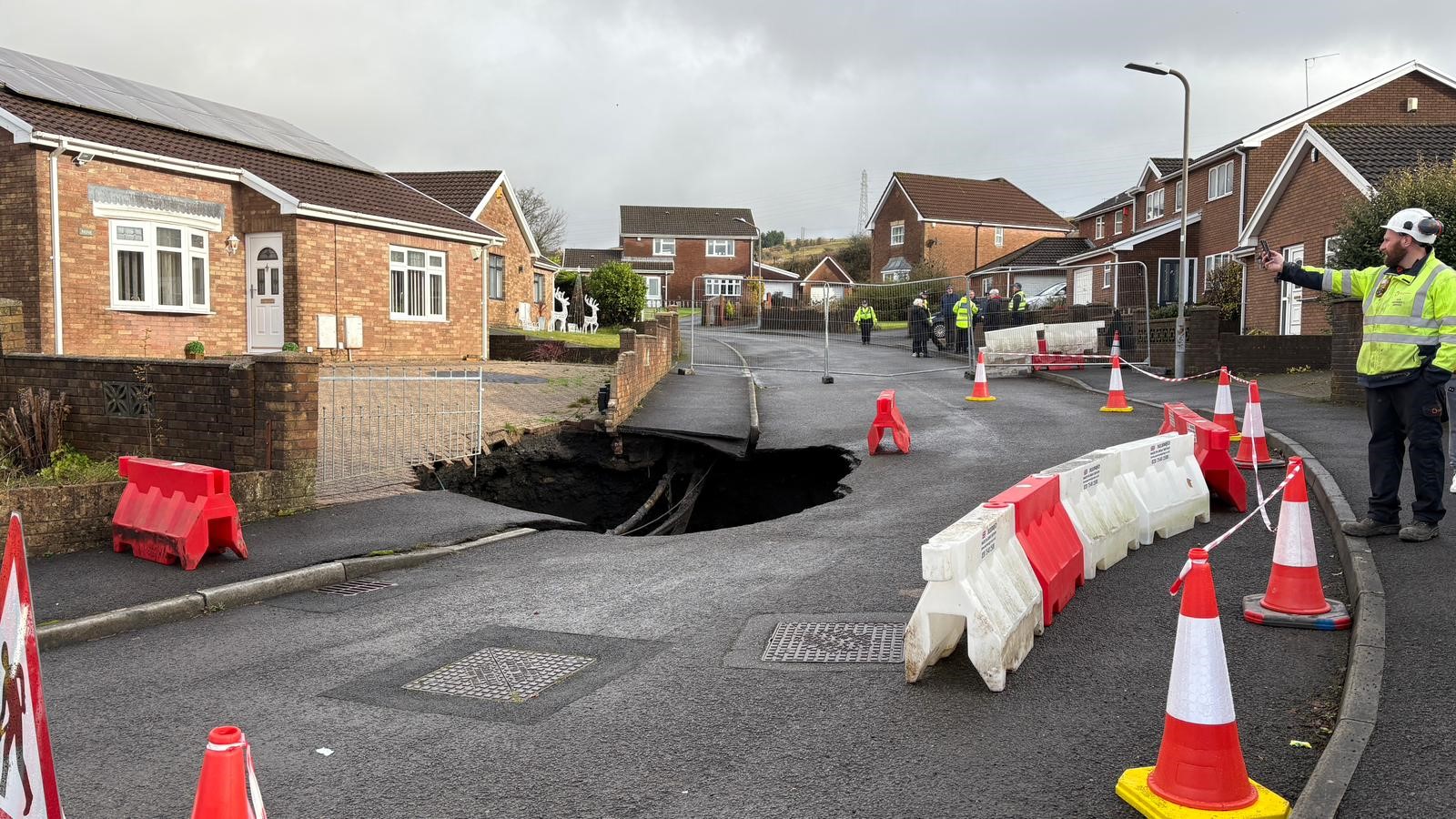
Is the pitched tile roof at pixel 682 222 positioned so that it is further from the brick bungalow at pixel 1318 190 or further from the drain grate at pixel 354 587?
the drain grate at pixel 354 587

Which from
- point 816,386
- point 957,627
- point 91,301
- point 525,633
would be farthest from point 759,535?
point 91,301

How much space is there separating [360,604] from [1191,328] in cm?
1871

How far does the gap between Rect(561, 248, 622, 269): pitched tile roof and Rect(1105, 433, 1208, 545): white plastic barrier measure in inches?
2959

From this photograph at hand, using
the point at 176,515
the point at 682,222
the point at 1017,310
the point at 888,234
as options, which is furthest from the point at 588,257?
the point at 176,515

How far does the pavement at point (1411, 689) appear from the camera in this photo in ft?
11.7

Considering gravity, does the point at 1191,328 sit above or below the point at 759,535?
above

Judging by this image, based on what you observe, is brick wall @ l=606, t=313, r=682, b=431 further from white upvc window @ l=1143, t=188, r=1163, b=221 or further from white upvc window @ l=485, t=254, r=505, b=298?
white upvc window @ l=1143, t=188, r=1163, b=221

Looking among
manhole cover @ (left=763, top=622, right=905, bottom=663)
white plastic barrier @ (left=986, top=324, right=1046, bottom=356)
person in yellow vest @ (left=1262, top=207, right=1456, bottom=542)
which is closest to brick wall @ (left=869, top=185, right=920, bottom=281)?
white plastic barrier @ (left=986, top=324, right=1046, bottom=356)

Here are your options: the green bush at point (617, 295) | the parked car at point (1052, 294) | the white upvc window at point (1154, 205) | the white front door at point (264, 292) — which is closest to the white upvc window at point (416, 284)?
the white front door at point (264, 292)

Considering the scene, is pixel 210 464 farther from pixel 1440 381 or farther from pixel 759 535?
pixel 1440 381

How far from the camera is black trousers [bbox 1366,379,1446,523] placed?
6.75 meters

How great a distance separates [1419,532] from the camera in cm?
674

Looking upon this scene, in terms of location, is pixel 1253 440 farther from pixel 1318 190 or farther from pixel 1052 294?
pixel 1052 294

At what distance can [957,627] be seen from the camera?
501 centimetres
